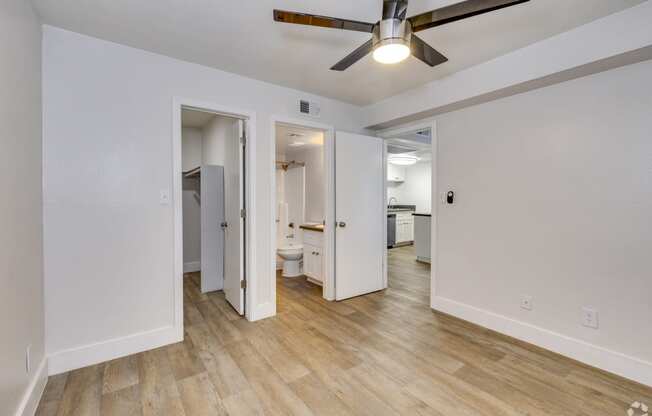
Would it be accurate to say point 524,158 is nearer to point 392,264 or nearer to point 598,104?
point 598,104

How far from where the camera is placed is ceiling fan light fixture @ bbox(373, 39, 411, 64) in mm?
1519

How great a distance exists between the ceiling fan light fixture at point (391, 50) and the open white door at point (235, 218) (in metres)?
1.69

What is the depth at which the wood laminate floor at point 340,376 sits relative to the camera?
1.69 metres

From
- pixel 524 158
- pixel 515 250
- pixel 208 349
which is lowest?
pixel 208 349

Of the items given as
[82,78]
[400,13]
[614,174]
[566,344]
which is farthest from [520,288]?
[82,78]

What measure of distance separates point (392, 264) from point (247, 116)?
381cm

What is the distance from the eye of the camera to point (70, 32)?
2.04 metres

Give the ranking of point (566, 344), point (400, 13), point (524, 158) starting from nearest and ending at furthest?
point (400, 13)
point (566, 344)
point (524, 158)

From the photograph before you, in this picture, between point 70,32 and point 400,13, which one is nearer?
point 400,13

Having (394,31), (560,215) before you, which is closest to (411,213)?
(560,215)

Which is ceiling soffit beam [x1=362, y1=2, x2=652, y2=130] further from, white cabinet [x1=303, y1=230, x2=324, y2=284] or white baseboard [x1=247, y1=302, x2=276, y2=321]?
white baseboard [x1=247, y1=302, x2=276, y2=321]

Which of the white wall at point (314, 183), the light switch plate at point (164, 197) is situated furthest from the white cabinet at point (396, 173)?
the light switch plate at point (164, 197)

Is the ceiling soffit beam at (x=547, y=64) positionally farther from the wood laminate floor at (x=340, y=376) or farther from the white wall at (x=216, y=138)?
the wood laminate floor at (x=340, y=376)

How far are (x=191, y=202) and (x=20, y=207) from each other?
334 centimetres
